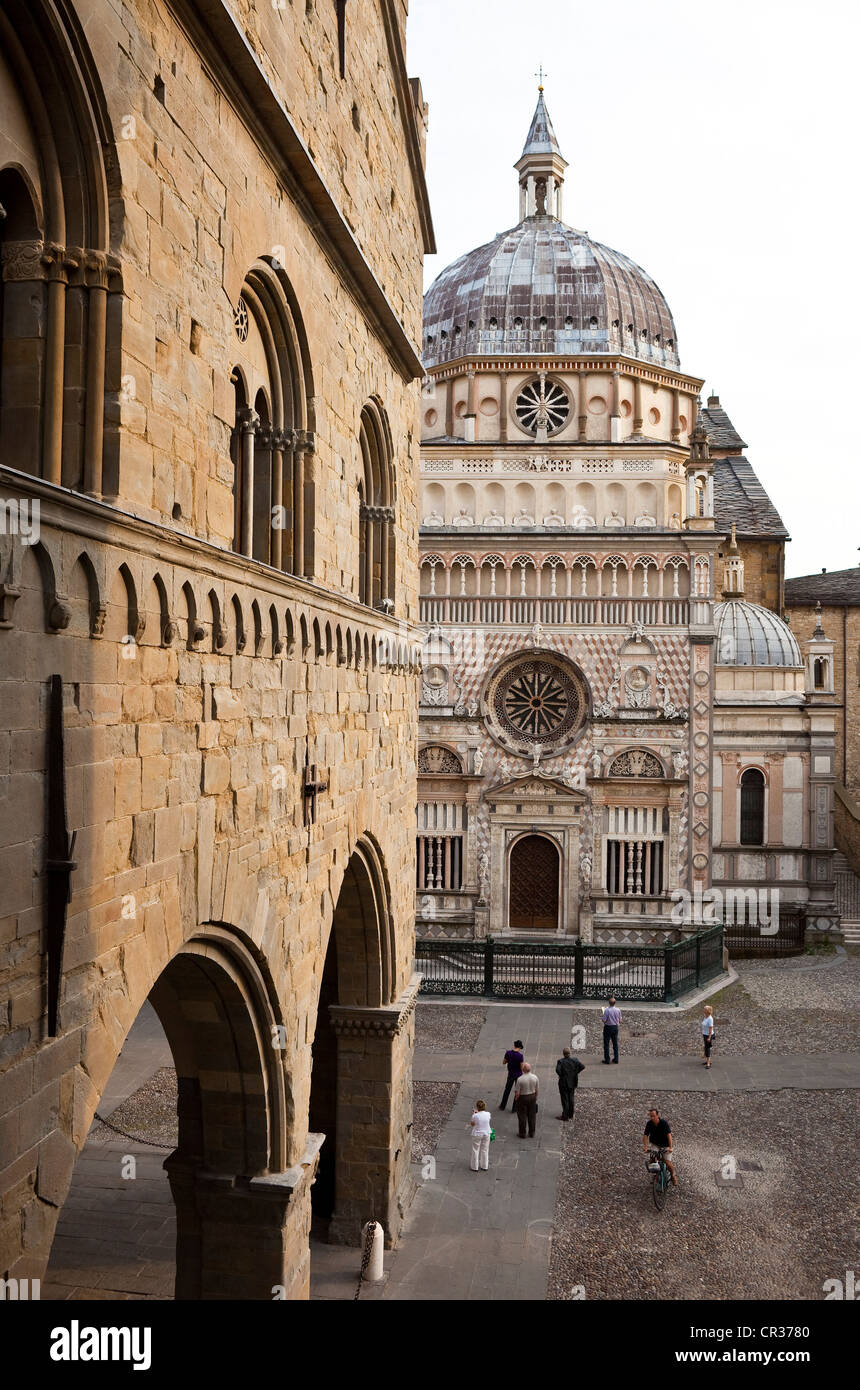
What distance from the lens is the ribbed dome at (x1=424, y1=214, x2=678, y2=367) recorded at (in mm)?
33844

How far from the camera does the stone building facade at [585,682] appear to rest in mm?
30844

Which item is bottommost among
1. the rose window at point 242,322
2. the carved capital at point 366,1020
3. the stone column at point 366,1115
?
the stone column at point 366,1115

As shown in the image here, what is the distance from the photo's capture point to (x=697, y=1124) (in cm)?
1742

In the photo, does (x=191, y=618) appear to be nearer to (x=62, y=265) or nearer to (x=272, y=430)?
(x=62, y=265)

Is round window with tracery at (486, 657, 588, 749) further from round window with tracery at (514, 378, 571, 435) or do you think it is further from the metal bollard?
the metal bollard

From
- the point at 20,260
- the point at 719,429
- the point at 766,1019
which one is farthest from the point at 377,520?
the point at 719,429

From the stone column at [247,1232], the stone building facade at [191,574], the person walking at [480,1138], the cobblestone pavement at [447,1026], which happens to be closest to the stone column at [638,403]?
the cobblestone pavement at [447,1026]

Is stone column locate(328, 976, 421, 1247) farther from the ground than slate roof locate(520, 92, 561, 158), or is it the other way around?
slate roof locate(520, 92, 561, 158)

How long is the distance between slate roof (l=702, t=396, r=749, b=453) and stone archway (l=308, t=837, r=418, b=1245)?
3935cm

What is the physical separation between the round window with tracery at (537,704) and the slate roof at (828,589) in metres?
20.0

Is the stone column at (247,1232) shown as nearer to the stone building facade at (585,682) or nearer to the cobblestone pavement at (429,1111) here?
the cobblestone pavement at (429,1111)

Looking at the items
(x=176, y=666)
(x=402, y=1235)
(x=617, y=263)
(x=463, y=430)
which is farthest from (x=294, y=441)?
(x=617, y=263)

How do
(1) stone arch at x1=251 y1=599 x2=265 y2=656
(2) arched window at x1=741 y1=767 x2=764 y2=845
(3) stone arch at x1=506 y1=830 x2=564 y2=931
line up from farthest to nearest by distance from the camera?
(2) arched window at x1=741 y1=767 x2=764 y2=845
(3) stone arch at x1=506 y1=830 x2=564 y2=931
(1) stone arch at x1=251 y1=599 x2=265 y2=656

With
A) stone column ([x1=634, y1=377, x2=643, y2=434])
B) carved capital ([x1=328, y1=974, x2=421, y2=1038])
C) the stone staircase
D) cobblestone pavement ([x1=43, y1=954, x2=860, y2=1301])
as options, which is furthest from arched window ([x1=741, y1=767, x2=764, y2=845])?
carved capital ([x1=328, y1=974, x2=421, y2=1038])
